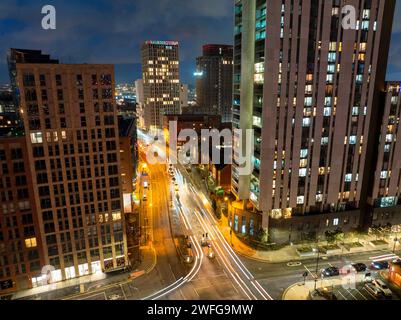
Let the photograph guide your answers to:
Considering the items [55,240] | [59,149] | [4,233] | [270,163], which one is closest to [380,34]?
[270,163]

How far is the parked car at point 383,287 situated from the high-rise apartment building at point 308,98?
2181cm

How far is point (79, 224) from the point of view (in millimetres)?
64938

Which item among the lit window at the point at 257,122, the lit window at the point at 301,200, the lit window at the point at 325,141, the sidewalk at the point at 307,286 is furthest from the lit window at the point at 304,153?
the sidewalk at the point at 307,286

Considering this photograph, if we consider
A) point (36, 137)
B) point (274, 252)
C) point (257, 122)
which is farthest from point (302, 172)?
point (36, 137)

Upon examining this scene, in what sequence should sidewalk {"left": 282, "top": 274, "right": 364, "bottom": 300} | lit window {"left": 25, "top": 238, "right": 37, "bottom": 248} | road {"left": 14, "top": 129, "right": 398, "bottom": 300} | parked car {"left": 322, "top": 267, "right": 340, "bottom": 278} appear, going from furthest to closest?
parked car {"left": 322, "top": 267, "right": 340, "bottom": 278} < lit window {"left": 25, "top": 238, "right": 37, "bottom": 248} < road {"left": 14, "top": 129, "right": 398, "bottom": 300} < sidewalk {"left": 282, "top": 274, "right": 364, "bottom": 300}

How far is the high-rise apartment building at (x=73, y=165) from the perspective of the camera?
57.6 meters

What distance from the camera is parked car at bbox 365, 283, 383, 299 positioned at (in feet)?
185

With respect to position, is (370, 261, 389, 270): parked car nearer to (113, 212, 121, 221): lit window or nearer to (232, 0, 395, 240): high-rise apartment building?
(232, 0, 395, 240): high-rise apartment building

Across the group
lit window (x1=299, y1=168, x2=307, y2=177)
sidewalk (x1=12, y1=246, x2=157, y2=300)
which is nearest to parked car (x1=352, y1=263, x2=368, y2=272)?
lit window (x1=299, y1=168, x2=307, y2=177)

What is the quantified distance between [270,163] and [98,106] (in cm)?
4238

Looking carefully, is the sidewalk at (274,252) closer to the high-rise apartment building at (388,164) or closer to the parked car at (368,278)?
the high-rise apartment building at (388,164)

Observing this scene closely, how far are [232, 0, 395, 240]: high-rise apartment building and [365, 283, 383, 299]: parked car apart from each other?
883 inches

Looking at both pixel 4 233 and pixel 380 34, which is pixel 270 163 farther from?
pixel 4 233
